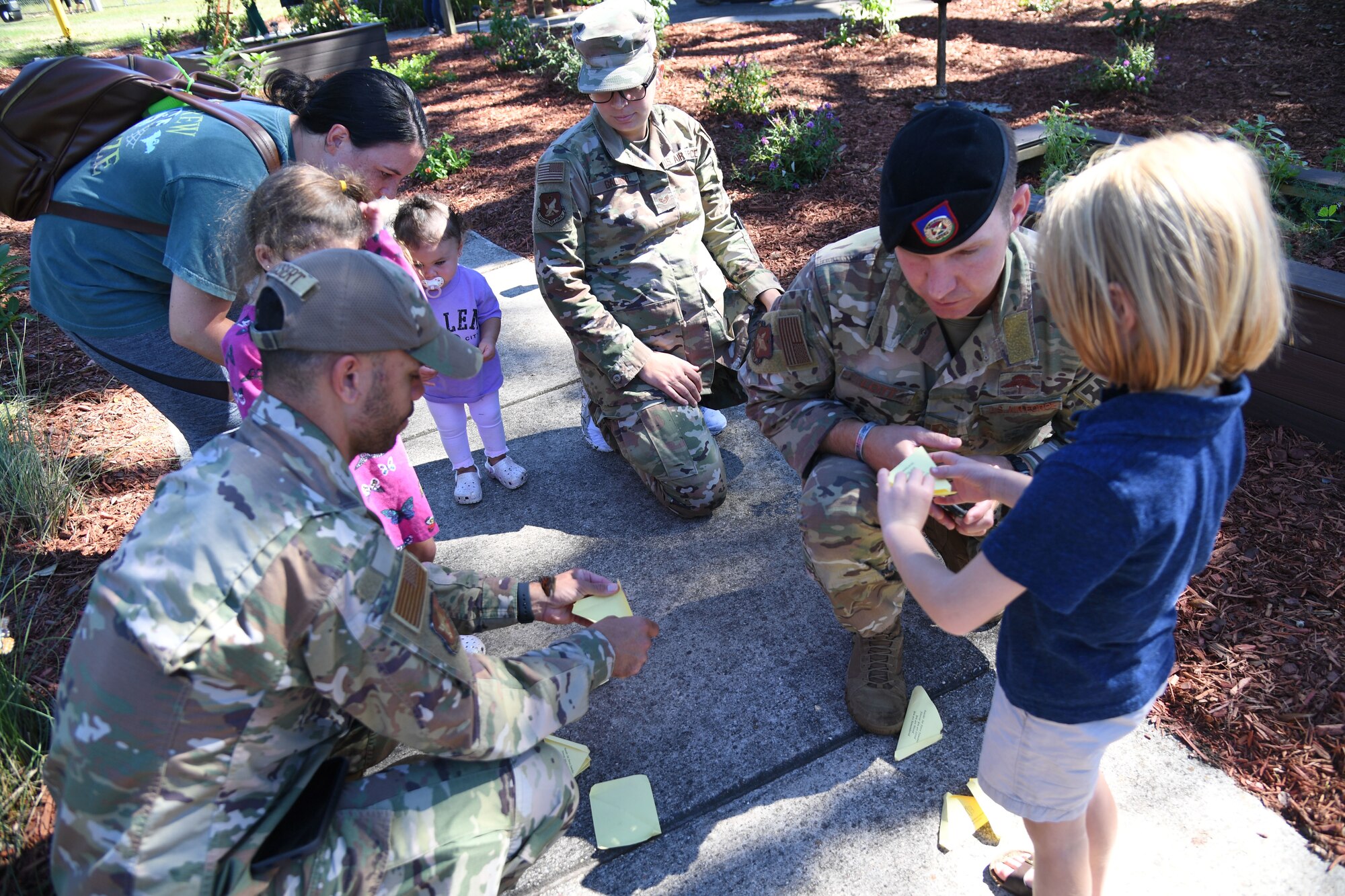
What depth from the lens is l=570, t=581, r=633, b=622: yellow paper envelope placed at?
9.22 ft

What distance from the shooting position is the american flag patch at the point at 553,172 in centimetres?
351

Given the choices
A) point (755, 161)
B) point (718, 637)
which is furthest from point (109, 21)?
point (718, 637)

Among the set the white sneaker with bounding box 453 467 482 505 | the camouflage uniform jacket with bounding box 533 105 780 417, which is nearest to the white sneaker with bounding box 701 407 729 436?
the camouflage uniform jacket with bounding box 533 105 780 417

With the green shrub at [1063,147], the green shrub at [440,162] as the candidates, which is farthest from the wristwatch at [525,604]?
the green shrub at [440,162]

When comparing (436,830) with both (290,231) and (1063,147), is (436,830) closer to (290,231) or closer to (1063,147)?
(290,231)

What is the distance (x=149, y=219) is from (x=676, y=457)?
1961 millimetres

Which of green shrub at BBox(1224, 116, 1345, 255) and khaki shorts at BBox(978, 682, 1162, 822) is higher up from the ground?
green shrub at BBox(1224, 116, 1345, 255)

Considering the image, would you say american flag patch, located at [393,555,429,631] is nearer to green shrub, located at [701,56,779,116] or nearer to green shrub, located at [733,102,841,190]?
green shrub, located at [733,102,841,190]

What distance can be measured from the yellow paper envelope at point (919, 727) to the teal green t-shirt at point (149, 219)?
7.89ft

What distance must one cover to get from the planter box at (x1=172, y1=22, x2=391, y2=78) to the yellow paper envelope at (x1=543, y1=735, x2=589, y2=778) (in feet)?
31.4

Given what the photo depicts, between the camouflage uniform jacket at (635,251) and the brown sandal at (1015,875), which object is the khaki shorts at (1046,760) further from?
the camouflage uniform jacket at (635,251)

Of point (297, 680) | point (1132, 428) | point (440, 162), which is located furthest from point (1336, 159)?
point (440, 162)

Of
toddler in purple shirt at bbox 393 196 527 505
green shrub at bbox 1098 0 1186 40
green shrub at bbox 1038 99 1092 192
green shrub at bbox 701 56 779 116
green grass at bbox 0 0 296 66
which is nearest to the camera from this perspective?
toddler in purple shirt at bbox 393 196 527 505

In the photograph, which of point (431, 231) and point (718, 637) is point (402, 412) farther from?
point (431, 231)
